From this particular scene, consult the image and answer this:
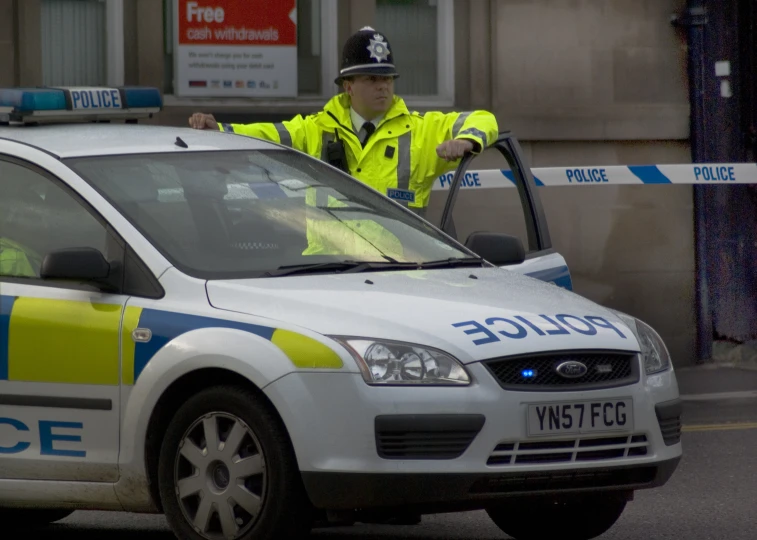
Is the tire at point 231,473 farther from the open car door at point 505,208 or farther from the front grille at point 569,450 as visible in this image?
the open car door at point 505,208

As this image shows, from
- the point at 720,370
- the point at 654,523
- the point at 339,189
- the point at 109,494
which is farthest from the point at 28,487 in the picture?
the point at 720,370

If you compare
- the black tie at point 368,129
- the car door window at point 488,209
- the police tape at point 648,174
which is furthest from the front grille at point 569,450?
the car door window at point 488,209

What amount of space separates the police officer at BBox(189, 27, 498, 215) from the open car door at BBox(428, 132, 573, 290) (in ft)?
0.58

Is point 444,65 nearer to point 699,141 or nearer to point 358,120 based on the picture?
point 699,141

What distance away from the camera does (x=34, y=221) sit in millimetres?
6602

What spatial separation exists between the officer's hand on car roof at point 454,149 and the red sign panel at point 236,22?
5737 millimetres

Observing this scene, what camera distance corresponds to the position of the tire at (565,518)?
6652 mm

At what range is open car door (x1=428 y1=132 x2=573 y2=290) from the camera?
8094 millimetres

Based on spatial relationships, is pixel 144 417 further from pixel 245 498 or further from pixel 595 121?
pixel 595 121

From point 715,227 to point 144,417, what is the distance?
908cm

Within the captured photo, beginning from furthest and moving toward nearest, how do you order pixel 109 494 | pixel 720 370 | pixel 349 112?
pixel 720 370, pixel 349 112, pixel 109 494

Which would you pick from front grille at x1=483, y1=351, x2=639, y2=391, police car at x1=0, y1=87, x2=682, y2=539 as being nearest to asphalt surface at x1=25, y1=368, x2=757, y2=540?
police car at x1=0, y1=87, x2=682, y2=539

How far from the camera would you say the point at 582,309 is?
6238mm

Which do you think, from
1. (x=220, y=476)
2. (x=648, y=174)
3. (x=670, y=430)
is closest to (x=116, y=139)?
(x=220, y=476)
